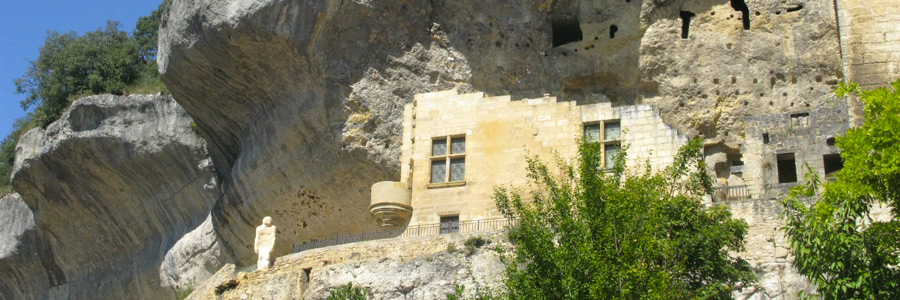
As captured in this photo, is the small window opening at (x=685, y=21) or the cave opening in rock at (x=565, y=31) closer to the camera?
the small window opening at (x=685, y=21)

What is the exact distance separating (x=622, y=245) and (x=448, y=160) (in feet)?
25.5

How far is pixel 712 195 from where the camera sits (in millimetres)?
25078

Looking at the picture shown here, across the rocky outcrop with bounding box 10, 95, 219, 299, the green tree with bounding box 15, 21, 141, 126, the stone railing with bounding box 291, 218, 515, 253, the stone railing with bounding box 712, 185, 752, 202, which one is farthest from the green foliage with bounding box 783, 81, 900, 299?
the green tree with bounding box 15, 21, 141, 126

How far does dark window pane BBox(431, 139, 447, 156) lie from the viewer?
27969mm

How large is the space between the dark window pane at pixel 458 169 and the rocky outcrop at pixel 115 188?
388 inches

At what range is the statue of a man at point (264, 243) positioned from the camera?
85.4ft

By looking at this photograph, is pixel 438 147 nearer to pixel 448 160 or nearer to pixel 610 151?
pixel 448 160

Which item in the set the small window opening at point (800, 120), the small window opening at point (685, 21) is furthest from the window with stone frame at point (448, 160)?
the small window opening at point (800, 120)

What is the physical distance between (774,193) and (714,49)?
4813 mm

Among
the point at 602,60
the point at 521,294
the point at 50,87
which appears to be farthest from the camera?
the point at 50,87

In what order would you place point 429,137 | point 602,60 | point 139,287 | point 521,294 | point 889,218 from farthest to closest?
point 139,287 → point 602,60 → point 429,137 → point 889,218 → point 521,294

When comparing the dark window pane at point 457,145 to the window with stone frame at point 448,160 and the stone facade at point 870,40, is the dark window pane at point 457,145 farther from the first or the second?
the stone facade at point 870,40

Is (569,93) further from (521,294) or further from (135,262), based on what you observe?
(135,262)

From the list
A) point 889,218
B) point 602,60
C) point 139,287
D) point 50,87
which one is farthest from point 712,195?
point 50,87
